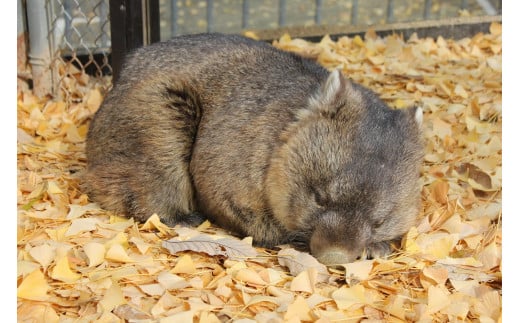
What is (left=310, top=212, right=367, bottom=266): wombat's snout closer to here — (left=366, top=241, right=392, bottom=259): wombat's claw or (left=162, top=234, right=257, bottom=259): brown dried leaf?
(left=366, top=241, right=392, bottom=259): wombat's claw

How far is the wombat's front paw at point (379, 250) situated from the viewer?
451cm

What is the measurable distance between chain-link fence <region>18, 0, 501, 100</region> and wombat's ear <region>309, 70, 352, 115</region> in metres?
3.08

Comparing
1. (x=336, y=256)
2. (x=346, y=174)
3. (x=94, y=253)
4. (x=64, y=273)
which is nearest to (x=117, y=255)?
(x=94, y=253)

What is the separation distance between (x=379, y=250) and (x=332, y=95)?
3.49 feet

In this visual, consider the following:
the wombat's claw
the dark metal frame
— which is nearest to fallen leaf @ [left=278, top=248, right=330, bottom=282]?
the wombat's claw

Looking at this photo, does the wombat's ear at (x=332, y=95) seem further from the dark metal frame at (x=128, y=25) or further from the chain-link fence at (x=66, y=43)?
the chain-link fence at (x=66, y=43)

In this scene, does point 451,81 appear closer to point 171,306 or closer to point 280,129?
point 280,129

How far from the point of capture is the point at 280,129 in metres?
4.65

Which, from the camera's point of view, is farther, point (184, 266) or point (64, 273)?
point (184, 266)

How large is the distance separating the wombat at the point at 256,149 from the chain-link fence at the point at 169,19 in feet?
5.98

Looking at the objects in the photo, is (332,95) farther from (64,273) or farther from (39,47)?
(39,47)

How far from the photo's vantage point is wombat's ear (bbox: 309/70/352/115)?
175 inches

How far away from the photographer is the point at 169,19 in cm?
836

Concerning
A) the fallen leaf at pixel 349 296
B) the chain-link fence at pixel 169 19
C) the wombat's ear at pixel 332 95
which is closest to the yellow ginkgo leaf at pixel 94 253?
the fallen leaf at pixel 349 296
